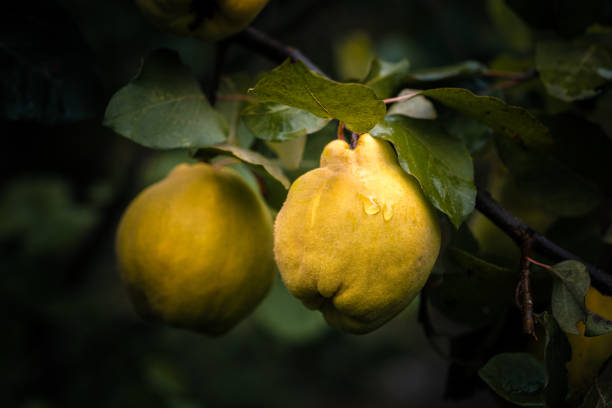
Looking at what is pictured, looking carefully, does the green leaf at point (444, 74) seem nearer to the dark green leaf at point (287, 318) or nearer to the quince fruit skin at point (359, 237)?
the quince fruit skin at point (359, 237)

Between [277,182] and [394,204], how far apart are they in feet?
0.79

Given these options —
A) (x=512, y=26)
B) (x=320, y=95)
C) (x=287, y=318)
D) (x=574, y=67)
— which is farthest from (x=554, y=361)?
(x=512, y=26)

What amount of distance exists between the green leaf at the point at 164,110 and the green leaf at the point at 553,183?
18.4 inches

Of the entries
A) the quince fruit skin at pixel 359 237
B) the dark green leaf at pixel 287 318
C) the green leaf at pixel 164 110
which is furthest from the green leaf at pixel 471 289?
the dark green leaf at pixel 287 318

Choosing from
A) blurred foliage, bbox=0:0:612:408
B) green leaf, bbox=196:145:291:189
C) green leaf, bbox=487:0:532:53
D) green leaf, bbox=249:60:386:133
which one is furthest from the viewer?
green leaf, bbox=487:0:532:53

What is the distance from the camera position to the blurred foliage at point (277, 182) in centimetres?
80

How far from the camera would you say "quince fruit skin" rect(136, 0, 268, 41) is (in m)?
0.73

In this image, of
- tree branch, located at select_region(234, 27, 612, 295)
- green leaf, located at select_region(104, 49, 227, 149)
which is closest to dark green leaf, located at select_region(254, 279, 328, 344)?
green leaf, located at select_region(104, 49, 227, 149)

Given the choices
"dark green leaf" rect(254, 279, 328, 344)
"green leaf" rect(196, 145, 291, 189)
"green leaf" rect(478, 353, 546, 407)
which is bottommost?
"dark green leaf" rect(254, 279, 328, 344)

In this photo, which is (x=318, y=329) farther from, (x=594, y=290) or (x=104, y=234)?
(x=594, y=290)

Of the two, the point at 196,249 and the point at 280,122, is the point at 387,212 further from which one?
the point at 196,249

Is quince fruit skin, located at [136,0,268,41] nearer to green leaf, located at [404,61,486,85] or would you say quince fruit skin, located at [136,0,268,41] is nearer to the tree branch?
the tree branch

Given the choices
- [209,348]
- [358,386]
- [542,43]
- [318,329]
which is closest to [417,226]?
[542,43]

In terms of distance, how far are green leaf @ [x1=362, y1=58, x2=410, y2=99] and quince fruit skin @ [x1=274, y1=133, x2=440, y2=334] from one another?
0.22 metres
